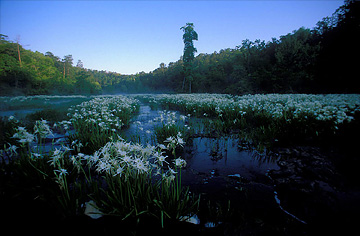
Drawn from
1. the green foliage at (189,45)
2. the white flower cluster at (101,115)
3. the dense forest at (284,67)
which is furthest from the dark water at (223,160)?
the green foliage at (189,45)

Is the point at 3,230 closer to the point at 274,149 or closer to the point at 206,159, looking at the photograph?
the point at 206,159

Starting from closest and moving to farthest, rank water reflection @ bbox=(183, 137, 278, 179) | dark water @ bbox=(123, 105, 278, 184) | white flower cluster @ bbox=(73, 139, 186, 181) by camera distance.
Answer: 1. white flower cluster @ bbox=(73, 139, 186, 181)
2. dark water @ bbox=(123, 105, 278, 184)
3. water reflection @ bbox=(183, 137, 278, 179)

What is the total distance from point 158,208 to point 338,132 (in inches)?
304

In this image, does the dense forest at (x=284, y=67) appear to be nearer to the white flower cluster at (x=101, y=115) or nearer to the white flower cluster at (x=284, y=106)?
the white flower cluster at (x=101, y=115)

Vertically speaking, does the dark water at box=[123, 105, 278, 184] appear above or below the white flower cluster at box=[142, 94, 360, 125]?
below

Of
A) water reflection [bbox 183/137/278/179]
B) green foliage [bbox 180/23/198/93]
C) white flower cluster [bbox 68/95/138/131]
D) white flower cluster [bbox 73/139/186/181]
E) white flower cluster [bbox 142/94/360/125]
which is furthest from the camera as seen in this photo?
green foliage [bbox 180/23/198/93]

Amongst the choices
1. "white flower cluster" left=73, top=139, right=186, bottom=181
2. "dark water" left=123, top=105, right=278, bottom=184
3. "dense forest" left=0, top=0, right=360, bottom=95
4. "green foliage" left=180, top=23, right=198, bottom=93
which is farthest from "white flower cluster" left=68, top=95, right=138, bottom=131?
"green foliage" left=180, top=23, right=198, bottom=93

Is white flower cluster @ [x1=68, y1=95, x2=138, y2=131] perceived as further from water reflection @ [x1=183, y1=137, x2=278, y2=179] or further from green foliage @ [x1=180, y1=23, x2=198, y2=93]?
green foliage @ [x1=180, y1=23, x2=198, y2=93]

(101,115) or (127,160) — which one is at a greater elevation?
(127,160)

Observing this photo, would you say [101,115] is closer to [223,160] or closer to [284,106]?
[223,160]

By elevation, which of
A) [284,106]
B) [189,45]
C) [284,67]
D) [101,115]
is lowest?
[101,115]

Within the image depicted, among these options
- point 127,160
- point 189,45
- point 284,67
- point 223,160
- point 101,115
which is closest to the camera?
point 127,160

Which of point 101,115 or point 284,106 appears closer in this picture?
point 101,115

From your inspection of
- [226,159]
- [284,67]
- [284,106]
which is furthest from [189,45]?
[226,159]
